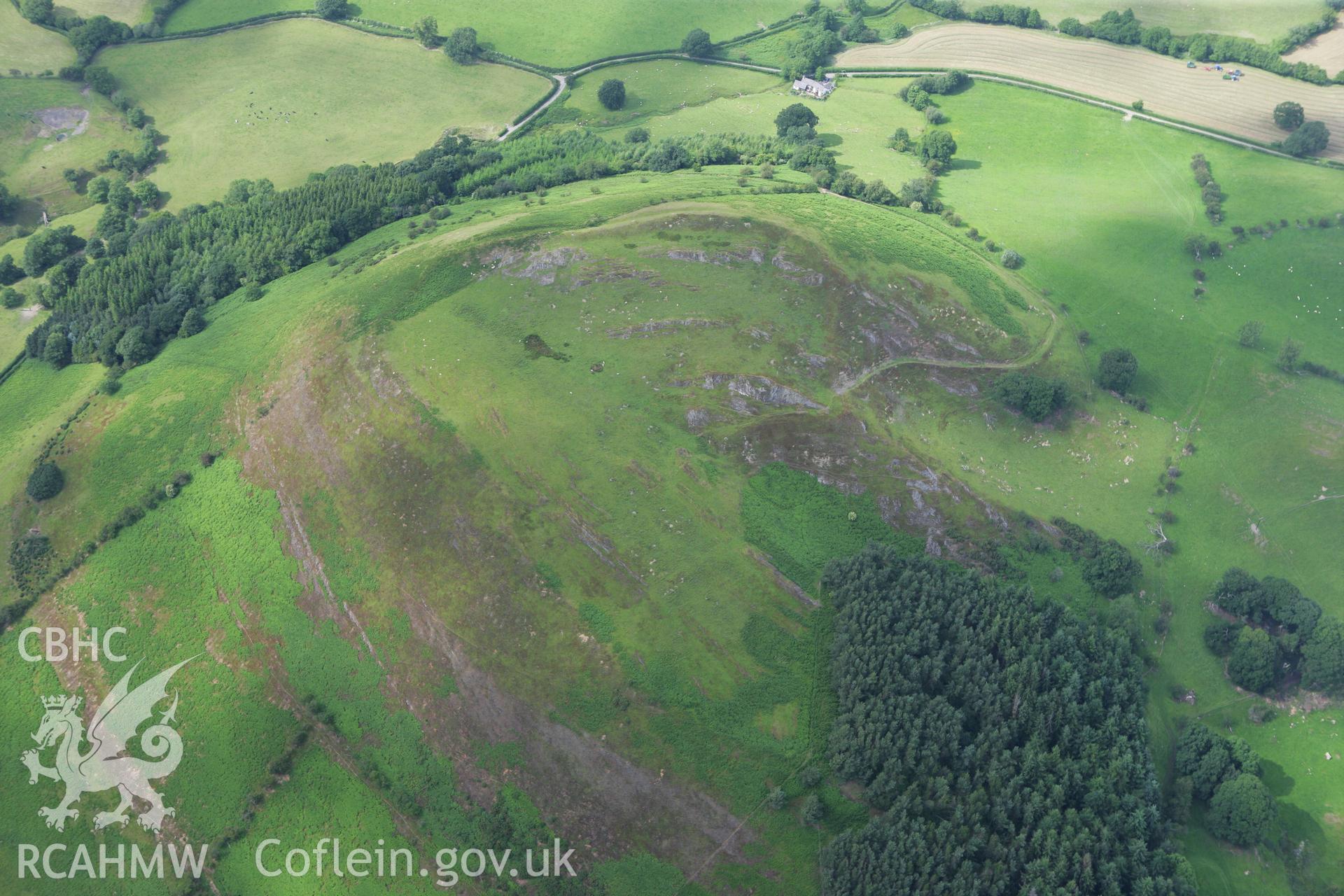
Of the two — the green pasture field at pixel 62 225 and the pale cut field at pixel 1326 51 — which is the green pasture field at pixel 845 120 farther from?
the green pasture field at pixel 62 225

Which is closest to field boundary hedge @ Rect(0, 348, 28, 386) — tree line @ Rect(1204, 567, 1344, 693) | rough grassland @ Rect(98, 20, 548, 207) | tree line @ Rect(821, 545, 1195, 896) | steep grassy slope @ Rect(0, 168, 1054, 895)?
steep grassy slope @ Rect(0, 168, 1054, 895)

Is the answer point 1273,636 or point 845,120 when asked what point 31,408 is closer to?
point 845,120

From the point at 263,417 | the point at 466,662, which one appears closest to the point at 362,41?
the point at 263,417

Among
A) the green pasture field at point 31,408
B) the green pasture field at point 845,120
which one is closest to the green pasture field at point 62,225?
the green pasture field at point 31,408

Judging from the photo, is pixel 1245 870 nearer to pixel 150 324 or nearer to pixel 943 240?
pixel 943 240

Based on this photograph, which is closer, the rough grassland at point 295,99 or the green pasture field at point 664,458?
the green pasture field at point 664,458
